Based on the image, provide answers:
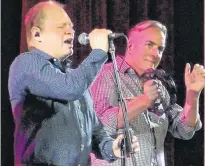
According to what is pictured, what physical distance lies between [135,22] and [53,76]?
0.75 m

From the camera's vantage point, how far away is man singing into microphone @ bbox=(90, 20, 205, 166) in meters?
2.10

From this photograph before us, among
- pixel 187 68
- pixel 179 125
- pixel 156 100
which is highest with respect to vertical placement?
pixel 187 68

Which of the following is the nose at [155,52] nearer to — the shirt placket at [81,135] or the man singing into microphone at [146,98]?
the man singing into microphone at [146,98]

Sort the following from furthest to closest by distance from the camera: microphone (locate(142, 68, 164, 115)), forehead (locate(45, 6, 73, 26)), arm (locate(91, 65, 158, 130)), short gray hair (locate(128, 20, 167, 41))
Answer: short gray hair (locate(128, 20, 167, 41)), microphone (locate(142, 68, 164, 115)), arm (locate(91, 65, 158, 130)), forehead (locate(45, 6, 73, 26))

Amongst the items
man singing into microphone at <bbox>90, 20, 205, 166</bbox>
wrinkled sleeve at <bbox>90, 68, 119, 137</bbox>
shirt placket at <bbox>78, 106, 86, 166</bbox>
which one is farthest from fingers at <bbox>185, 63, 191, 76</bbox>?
shirt placket at <bbox>78, 106, 86, 166</bbox>

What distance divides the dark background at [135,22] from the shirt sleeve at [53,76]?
0.36 metres

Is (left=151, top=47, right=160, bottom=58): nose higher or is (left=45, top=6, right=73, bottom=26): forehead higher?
(left=45, top=6, right=73, bottom=26): forehead

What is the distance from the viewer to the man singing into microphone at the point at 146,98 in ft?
6.90

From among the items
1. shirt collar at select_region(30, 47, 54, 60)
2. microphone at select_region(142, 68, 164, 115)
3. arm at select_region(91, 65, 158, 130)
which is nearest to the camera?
shirt collar at select_region(30, 47, 54, 60)

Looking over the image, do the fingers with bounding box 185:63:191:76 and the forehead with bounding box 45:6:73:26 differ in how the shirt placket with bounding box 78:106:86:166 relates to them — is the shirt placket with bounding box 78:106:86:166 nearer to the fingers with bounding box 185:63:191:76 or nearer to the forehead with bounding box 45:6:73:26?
the forehead with bounding box 45:6:73:26

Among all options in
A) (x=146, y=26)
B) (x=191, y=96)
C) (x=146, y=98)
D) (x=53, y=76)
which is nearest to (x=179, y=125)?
(x=191, y=96)

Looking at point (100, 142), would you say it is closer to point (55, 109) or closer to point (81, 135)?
point (81, 135)

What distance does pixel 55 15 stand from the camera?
6.41 ft

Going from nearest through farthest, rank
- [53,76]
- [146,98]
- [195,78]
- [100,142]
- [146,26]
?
[53,76] → [100,142] → [146,98] → [195,78] → [146,26]
